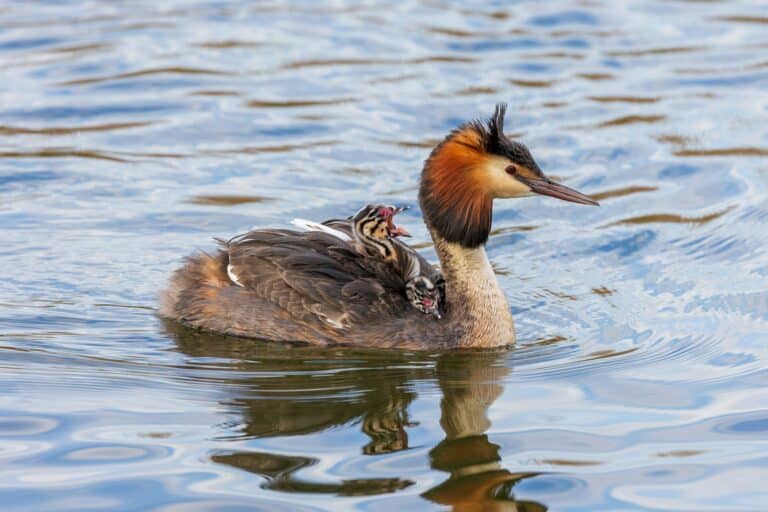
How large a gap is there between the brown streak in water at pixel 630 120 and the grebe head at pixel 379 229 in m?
5.22

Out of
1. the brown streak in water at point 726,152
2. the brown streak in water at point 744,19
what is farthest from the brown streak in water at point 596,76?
the brown streak in water at point 744,19

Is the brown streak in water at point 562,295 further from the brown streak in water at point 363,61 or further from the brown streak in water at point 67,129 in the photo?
A: the brown streak in water at point 363,61

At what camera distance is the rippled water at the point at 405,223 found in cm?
693

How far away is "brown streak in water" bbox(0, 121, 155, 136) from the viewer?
13.5 metres

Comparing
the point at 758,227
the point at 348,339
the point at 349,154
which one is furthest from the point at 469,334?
the point at 349,154

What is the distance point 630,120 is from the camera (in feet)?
46.2

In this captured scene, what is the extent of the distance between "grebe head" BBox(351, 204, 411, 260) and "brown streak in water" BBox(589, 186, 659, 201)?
3315 mm

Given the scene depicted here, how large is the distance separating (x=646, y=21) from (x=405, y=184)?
6160 mm

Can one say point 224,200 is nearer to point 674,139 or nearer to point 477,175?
point 477,175

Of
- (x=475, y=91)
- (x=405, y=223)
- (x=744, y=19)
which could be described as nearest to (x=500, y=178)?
(x=405, y=223)

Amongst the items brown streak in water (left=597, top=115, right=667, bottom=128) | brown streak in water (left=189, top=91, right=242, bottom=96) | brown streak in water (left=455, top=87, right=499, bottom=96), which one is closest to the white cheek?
brown streak in water (left=597, top=115, right=667, bottom=128)

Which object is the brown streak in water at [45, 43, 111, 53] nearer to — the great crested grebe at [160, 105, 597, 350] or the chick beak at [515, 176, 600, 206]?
the great crested grebe at [160, 105, 597, 350]

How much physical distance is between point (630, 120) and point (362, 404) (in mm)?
6996

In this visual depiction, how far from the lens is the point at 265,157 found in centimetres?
1299
